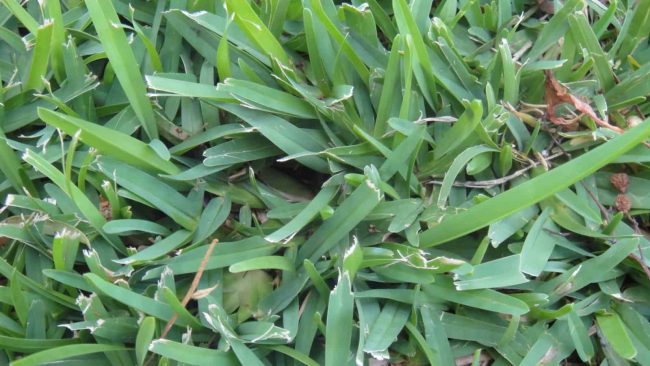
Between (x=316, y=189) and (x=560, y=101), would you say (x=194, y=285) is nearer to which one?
(x=316, y=189)

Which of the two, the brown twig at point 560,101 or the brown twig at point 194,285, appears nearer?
the brown twig at point 194,285

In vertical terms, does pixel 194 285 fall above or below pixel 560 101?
below

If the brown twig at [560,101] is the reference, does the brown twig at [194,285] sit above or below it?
Result: below

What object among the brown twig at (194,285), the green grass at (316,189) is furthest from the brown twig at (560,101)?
the brown twig at (194,285)

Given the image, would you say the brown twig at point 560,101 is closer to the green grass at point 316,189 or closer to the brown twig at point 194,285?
the green grass at point 316,189

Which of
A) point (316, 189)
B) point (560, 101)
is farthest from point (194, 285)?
point (560, 101)

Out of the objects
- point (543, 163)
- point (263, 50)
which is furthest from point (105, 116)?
point (543, 163)

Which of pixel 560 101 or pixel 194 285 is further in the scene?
pixel 560 101

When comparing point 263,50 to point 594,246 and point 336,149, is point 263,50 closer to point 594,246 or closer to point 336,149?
point 336,149
